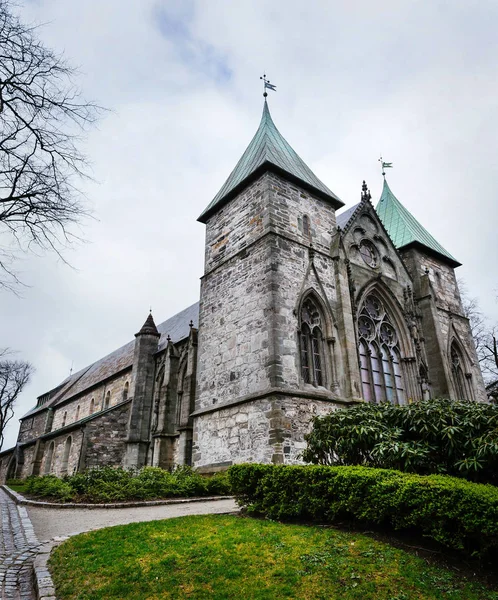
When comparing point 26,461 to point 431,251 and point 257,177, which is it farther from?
point 431,251

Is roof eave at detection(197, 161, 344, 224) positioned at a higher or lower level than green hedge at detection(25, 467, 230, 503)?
higher

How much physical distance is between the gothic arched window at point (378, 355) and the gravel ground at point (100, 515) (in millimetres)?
7652

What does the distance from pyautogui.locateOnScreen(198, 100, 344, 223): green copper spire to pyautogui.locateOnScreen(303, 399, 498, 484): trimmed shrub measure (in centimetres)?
1056

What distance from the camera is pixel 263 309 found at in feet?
46.8

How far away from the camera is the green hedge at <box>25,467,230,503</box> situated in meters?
11.3

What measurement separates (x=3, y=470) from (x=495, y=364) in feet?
135

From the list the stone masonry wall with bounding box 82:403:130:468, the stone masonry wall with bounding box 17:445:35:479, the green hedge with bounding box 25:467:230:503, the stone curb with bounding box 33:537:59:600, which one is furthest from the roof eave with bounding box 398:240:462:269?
the stone masonry wall with bounding box 17:445:35:479

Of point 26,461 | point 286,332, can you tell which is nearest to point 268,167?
point 286,332

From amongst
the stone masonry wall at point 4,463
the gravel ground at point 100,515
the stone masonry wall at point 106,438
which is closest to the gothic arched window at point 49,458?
the stone masonry wall at point 106,438

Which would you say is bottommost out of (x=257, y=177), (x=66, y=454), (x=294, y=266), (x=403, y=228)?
(x=66, y=454)

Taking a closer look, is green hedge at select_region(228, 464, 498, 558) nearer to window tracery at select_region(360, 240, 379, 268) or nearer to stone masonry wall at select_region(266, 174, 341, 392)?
stone masonry wall at select_region(266, 174, 341, 392)

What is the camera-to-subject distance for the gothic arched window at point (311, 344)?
1423cm

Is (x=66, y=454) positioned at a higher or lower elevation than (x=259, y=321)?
lower

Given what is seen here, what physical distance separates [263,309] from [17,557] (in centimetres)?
956
